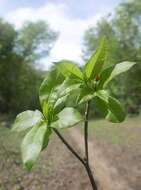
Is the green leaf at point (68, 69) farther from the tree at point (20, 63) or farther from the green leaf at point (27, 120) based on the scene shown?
the tree at point (20, 63)

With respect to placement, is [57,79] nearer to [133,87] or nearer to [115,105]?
[115,105]

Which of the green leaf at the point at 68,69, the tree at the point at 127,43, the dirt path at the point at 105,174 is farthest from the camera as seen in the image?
the tree at the point at 127,43

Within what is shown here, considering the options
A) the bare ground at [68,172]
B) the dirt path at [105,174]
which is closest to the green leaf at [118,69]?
the bare ground at [68,172]

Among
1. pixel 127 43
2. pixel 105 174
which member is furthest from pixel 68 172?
pixel 127 43

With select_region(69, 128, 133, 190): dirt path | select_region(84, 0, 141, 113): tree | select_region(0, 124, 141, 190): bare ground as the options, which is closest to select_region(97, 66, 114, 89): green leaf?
select_region(0, 124, 141, 190): bare ground

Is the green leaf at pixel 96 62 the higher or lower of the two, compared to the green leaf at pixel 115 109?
higher

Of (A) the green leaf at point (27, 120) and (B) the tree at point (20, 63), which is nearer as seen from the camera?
(A) the green leaf at point (27, 120)

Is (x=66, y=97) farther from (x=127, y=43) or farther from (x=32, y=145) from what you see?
(x=127, y=43)
